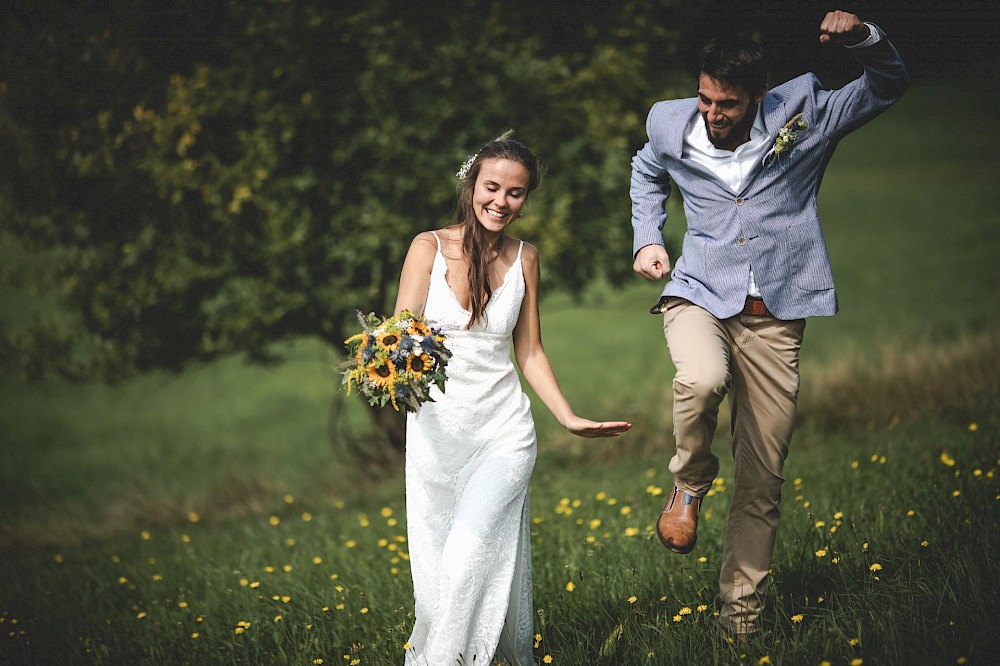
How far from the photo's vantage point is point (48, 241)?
944 centimetres

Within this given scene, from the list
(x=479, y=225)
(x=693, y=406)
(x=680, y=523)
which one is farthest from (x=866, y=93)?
(x=680, y=523)

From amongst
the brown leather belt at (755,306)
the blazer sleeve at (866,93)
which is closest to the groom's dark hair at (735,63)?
the blazer sleeve at (866,93)

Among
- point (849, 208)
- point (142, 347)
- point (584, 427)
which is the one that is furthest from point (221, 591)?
point (849, 208)

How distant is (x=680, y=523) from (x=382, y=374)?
4.67ft

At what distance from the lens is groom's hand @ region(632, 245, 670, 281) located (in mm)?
4305

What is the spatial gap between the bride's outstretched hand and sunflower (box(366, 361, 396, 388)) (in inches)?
30.9

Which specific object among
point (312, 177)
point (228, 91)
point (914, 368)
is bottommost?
point (914, 368)

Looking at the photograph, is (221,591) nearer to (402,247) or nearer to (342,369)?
(342,369)

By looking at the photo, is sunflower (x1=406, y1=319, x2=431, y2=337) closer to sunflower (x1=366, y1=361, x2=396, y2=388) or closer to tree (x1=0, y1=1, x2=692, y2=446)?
sunflower (x1=366, y1=361, x2=396, y2=388)

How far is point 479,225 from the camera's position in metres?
4.69

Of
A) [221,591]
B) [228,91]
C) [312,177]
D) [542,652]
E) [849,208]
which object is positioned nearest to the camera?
[542,652]

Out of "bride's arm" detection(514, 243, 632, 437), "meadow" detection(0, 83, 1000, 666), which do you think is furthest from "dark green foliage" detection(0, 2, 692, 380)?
"bride's arm" detection(514, 243, 632, 437)

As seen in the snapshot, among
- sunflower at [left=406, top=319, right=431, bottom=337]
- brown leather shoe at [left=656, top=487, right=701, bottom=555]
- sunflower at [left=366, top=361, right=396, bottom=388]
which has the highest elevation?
sunflower at [left=406, top=319, right=431, bottom=337]

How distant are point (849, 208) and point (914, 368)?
2125cm
